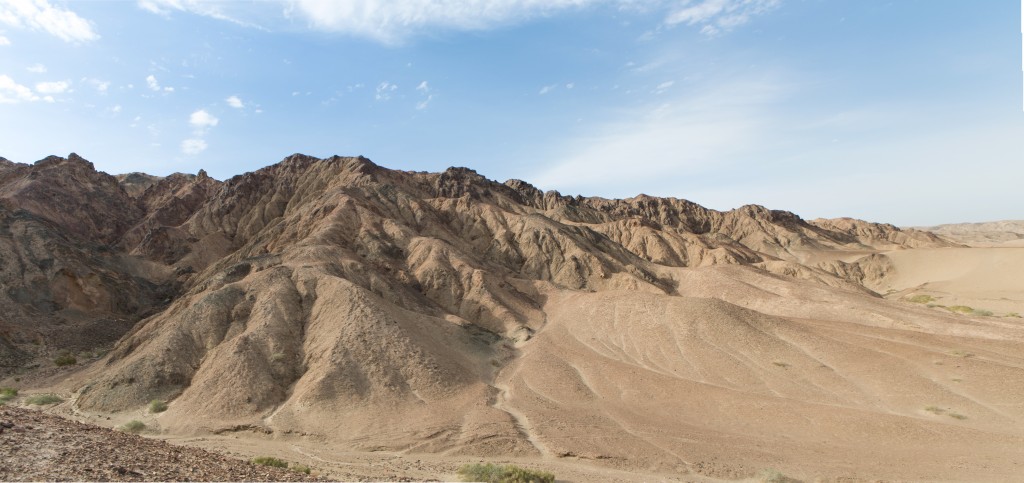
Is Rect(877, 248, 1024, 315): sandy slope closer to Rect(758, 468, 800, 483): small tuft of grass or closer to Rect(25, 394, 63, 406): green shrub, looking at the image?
Rect(758, 468, 800, 483): small tuft of grass

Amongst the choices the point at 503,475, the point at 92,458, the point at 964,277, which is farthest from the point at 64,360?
the point at 964,277

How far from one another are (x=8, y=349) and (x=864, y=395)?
56.1 meters

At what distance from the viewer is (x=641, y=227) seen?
99.2 m

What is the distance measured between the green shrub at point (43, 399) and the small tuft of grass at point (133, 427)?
302 inches

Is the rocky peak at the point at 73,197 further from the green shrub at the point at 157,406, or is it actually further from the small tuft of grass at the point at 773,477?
the small tuft of grass at the point at 773,477

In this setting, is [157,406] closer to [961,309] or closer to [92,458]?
[92,458]

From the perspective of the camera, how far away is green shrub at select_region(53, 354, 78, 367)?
4159cm

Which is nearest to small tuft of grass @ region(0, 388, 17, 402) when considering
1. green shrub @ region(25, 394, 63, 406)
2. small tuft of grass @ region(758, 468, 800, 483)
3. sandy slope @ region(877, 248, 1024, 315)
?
green shrub @ region(25, 394, 63, 406)

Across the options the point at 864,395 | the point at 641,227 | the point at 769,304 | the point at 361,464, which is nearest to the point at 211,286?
the point at 361,464

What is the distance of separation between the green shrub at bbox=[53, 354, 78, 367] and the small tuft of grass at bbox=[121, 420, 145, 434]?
1718 cm

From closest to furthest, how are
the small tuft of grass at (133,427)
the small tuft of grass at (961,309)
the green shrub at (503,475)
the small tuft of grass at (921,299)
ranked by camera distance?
the green shrub at (503,475), the small tuft of grass at (133,427), the small tuft of grass at (961,309), the small tuft of grass at (921,299)

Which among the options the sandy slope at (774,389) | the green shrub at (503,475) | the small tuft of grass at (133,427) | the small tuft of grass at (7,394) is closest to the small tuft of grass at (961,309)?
the sandy slope at (774,389)

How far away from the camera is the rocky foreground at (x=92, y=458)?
35.7ft

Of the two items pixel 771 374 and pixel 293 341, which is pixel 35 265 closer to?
pixel 293 341
